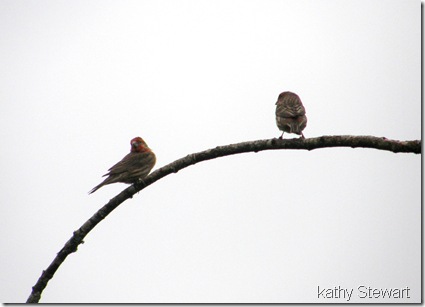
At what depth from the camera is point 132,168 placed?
9.23m

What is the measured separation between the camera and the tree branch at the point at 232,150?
17.4 feet

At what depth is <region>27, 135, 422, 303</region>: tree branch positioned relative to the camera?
5.32 metres

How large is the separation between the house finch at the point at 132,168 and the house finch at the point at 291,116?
239 cm

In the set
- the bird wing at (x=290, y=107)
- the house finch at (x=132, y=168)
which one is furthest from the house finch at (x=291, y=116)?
the house finch at (x=132, y=168)

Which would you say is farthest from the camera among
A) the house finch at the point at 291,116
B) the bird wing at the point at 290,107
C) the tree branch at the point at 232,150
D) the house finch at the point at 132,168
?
the house finch at the point at 132,168

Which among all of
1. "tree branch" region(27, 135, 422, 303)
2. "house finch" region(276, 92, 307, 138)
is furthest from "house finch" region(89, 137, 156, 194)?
"tree branch" region(27, 135, 422, 303)

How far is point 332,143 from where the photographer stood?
554cm

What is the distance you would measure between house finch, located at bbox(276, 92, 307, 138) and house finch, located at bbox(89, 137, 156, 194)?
2.39 metres

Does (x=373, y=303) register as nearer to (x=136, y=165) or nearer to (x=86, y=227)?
(x=86, y=227)

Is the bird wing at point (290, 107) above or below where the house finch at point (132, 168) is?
above

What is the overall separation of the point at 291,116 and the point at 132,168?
8.95 ft

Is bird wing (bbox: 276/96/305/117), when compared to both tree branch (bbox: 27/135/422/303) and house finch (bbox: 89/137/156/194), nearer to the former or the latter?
house finch (bbox: 89/137/156/194)

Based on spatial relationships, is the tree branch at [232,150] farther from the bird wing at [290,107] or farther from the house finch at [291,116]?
the bird wing at [290,107]

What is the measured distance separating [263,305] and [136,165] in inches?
134
